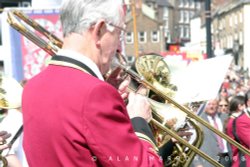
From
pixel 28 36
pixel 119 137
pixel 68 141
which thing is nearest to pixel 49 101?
→ pixel 68 141

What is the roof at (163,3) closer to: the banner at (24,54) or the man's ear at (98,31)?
the banner at (24,54)

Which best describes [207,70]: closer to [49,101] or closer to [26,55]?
[49,101]

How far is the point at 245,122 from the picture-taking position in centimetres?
Answer: 548

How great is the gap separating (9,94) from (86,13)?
1861mm

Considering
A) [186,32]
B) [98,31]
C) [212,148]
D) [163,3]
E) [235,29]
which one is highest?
[163,3]

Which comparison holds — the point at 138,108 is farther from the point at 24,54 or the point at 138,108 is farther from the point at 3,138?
the point at 24,54

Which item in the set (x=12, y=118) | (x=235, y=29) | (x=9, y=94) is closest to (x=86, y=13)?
(x=9, y=94)

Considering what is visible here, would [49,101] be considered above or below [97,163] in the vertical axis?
above

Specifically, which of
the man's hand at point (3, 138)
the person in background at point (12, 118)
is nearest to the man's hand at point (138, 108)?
the man's hand at point (3, 138)

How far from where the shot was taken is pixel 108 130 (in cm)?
193

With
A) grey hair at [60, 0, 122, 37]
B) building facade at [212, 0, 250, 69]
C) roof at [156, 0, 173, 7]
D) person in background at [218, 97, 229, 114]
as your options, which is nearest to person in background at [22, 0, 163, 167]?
grey hair at [60, 0, 122, 37]

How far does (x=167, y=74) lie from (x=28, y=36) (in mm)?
1257

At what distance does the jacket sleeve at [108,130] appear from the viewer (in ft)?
6.30

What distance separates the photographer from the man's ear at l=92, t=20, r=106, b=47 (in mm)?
2045
